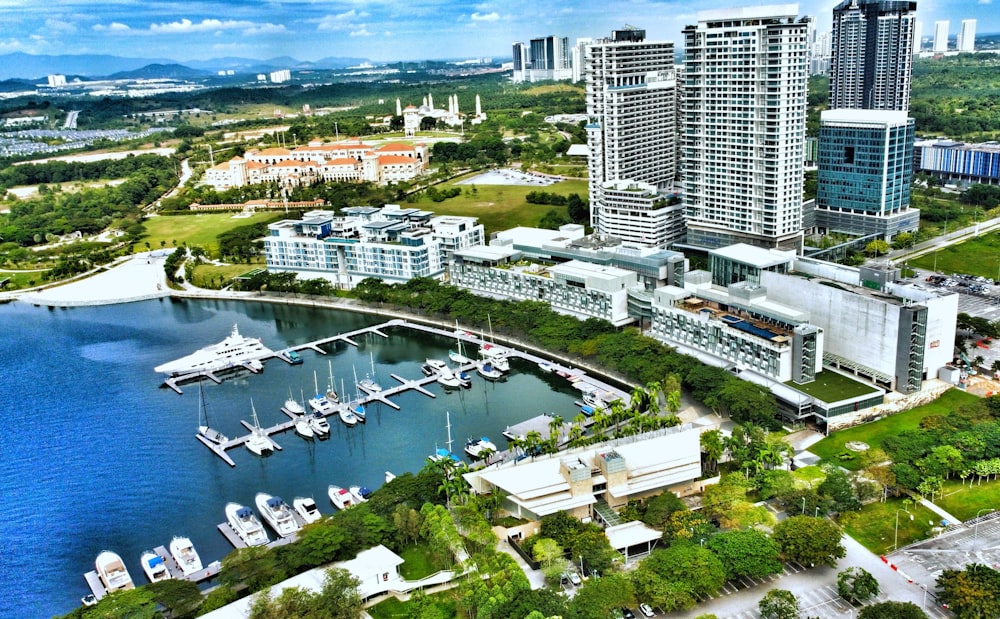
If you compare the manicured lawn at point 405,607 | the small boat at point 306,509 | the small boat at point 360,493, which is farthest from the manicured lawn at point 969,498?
the small boat at point 306,509

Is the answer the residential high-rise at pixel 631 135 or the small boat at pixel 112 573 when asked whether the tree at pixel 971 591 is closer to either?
the small boat at pixel 112 573

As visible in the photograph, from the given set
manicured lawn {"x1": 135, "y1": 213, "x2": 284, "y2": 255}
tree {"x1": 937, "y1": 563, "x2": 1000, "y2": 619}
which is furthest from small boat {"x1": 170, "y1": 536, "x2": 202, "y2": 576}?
manicured lawn {"x1": 135, "y1": 213, "x2": 284, "y2": 255}

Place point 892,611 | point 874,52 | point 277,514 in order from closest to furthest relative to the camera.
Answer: point 892,611
point 277,514
point 874,52

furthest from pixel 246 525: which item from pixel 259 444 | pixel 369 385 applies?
pixel 369 385

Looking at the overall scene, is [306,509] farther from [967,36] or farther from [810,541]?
[967,36]

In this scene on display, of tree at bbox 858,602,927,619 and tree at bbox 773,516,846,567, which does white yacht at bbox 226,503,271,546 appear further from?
tree at bbox 858,602,927,619

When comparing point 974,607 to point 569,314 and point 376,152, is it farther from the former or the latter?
point 376,152
